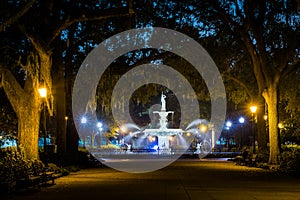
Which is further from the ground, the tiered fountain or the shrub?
the tiered fountain

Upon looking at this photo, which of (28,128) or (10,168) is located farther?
(28,128)

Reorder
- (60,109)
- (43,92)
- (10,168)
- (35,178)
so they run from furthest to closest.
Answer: (60,109)
(43,92)
(35,178)
(10,168)

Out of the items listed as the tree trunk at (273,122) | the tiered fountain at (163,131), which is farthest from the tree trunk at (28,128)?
the tiered fountain at (163,131)

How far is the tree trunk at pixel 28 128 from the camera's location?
2248cm

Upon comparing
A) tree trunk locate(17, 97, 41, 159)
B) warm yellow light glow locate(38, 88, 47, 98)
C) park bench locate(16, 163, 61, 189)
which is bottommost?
park bench locate(16, 163, 61, 189)

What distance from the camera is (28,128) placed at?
891 inches

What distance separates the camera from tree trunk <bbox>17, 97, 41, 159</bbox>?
885 inches

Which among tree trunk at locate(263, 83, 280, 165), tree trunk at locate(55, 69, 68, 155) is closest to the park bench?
tree trunk at locate(55, 69, 68, 155)

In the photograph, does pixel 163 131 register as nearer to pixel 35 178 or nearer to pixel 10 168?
pixel 35 178

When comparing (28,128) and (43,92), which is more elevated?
(43,92)

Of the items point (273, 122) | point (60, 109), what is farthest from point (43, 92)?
point (273, 122)

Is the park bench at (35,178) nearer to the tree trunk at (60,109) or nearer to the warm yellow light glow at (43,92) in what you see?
the warm yellow light glow at (43,92)

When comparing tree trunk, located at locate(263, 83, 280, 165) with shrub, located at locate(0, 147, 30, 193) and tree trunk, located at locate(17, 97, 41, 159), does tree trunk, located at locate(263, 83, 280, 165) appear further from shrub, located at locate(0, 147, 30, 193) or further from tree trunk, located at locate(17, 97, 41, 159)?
shrub, located at locate(0, 147, 30, 193)

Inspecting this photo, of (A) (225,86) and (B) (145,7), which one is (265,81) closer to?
(B) (145,7)
